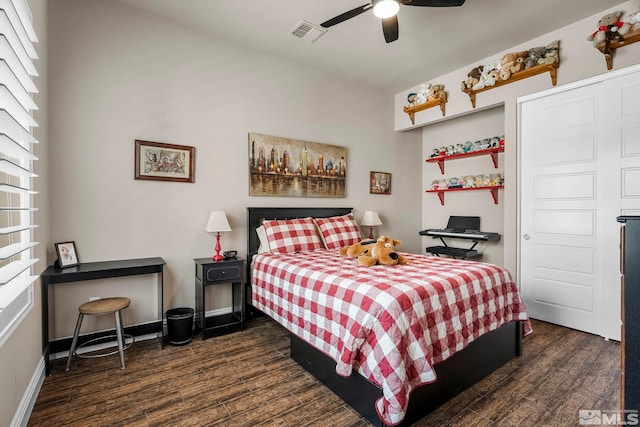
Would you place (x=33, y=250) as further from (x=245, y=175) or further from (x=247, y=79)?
(x=247, y=79)

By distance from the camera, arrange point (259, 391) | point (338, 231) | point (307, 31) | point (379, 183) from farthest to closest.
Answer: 1. point (379, 183)
2. point (338, 231)
3. point (307, 31)
4. point (259, 391)

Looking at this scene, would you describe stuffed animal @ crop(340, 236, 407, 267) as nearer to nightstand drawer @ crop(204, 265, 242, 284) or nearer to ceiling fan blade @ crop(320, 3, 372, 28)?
nightstand drawer @ crop(204, 265, 242, 284)

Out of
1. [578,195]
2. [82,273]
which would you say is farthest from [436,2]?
[82,273]

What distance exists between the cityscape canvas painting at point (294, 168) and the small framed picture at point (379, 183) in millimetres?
519

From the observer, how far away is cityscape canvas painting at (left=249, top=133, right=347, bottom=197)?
11.8 feet

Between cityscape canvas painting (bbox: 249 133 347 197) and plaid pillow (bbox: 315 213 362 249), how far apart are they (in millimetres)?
462

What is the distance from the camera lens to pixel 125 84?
9.32 feet

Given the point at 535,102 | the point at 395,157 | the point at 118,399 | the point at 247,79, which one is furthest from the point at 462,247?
the point at 118,399

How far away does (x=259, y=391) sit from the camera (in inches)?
81.2

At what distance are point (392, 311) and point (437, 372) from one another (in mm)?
561

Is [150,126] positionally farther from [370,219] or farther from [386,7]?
[370,219]

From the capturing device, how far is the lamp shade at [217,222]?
3057mm

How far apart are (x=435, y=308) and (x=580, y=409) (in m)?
1.05

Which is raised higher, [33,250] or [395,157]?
[395,157]
